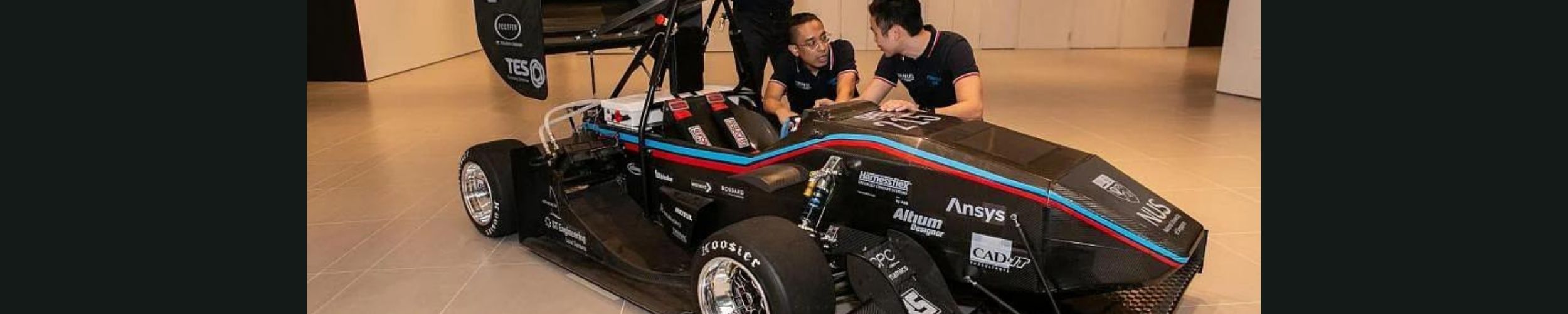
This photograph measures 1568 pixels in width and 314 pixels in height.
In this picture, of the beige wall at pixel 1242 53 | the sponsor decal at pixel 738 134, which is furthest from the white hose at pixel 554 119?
the beige wall at pixel 1242 53

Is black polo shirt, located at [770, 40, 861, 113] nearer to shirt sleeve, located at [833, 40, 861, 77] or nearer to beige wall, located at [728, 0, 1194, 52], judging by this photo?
shirt sleeve, located at [833, 40, 861, 77]

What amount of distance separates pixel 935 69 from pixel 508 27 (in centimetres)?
180

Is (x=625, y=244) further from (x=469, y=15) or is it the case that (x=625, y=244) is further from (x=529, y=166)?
(x=469, y=15)

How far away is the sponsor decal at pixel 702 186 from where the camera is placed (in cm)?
333

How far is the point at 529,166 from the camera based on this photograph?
3869mm

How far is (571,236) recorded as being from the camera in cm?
373

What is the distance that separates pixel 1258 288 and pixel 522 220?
3.06 metres

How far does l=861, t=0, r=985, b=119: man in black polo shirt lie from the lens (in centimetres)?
347

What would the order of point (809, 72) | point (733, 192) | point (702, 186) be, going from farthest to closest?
point (809, 72) → point (702, 186) → point (733, 192)

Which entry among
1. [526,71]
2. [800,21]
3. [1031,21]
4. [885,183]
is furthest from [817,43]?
[1031,21]

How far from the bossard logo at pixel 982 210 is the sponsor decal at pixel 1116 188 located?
328 mm

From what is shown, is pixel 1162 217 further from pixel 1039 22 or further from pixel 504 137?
pixel 1039 22

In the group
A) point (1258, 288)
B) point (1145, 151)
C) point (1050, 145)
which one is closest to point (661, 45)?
point (1050, 145)

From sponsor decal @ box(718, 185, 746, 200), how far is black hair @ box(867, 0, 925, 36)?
0.86 metres
